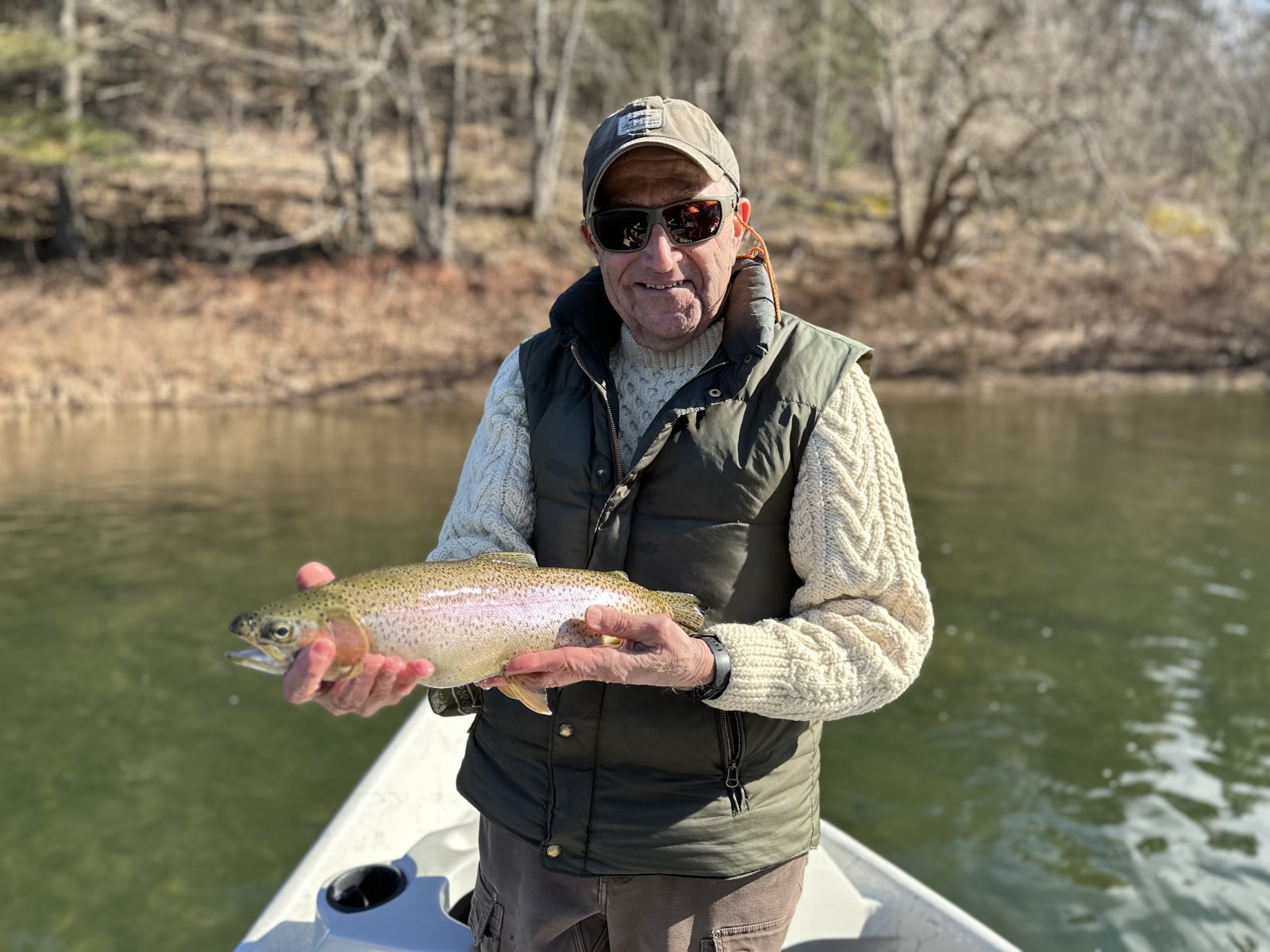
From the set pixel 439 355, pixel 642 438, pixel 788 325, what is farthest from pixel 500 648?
pixel 439 355

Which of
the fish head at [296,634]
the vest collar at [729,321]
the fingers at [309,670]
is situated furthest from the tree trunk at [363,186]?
the fingers at [309,670]

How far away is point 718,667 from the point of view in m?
2.15

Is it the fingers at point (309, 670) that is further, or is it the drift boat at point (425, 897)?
the drift boat at point (425, 897)

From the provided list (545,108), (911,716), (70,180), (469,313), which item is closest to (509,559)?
(911,716)

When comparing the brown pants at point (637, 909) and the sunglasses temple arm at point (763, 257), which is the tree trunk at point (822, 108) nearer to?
the sunglasses temple arm at point (763, 257)

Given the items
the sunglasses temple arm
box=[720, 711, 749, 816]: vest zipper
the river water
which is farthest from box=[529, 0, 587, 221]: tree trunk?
box=[720, 711, 749, 816]: vest zipper

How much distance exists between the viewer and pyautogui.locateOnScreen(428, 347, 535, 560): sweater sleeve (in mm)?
2502

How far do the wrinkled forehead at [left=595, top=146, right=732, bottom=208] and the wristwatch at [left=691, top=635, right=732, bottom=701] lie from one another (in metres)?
0.96

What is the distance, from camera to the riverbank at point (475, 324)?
71.6ft

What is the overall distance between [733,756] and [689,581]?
0.39 m

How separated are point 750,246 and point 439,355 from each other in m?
21.8

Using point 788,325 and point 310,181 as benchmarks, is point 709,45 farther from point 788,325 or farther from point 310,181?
point 788,325

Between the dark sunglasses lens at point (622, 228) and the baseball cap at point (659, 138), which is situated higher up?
the baseball cap at point (659, 138)

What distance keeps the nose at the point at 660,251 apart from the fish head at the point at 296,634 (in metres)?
0.98
